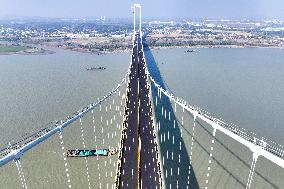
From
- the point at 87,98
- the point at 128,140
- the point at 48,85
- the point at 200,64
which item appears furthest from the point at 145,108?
the point at 200,64

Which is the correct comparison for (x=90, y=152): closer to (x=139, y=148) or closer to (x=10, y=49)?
(x=139, y=148)

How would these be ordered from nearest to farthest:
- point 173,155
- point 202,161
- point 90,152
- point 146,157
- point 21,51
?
point 146,157 < point 202,161 < point 173,155 < point 90,152 < point 21,51

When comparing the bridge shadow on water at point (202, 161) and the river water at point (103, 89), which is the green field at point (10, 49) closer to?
the river water at point (103, 89)

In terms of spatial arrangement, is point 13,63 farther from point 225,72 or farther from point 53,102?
point 225,72

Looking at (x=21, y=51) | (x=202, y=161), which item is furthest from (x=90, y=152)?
(x=21, y=51)

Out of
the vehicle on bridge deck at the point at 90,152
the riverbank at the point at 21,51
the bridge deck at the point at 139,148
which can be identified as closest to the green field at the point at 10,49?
the riverbank at the point at 21,51

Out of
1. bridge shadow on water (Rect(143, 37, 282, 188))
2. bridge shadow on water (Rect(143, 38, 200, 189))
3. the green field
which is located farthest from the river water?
the green field

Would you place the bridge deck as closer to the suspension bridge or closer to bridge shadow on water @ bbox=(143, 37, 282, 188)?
the suspension bridge
